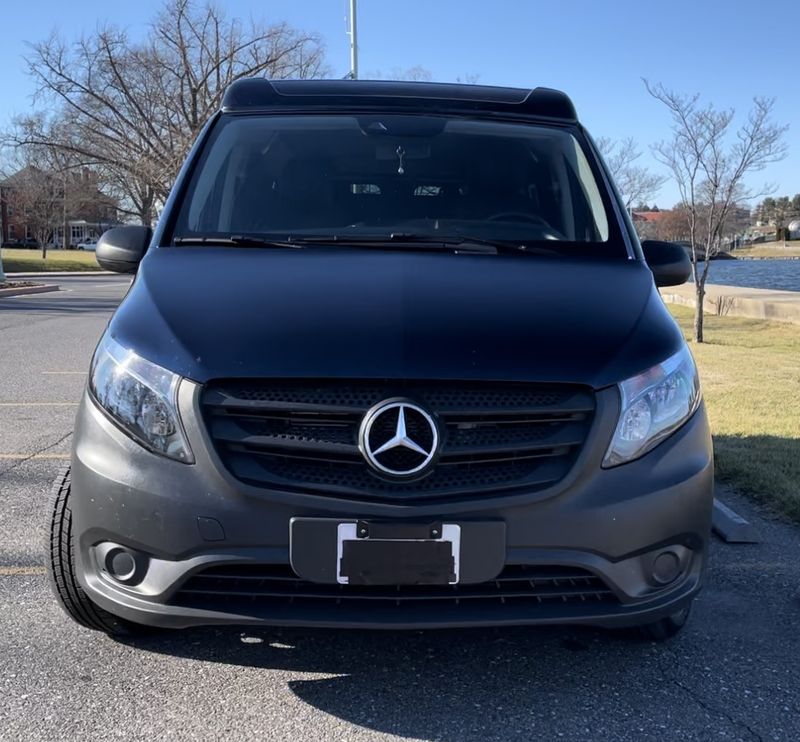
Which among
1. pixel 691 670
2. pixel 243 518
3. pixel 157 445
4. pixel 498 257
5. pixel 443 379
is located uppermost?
pixel 498 257

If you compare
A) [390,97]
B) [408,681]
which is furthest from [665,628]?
[390,97]

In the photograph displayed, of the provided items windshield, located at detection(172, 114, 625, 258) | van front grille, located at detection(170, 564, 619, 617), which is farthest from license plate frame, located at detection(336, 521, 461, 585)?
windshield, located at detection(172, 114, 625, 258)

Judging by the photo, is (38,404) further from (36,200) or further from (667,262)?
(36,200)

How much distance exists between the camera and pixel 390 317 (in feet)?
8.19

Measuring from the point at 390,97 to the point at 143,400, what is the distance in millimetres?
1965

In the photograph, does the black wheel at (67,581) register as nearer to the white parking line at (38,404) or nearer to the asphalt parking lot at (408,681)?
the asphalt parking lot at (408,681)

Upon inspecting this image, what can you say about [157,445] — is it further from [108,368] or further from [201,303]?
[201,303]

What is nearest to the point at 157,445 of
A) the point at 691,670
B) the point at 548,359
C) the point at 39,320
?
the point at 548,359

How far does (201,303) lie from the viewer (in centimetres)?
261

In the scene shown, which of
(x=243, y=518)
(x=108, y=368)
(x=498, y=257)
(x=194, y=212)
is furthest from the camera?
(x=194, y=212)

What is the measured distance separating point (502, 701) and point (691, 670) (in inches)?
25.6

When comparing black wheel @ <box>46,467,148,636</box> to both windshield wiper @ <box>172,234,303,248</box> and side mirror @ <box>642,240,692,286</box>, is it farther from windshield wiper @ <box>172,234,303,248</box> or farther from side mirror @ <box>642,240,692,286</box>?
side mirror @ <box>642,240,692,286</box>

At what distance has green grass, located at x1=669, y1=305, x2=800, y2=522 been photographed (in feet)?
15.9

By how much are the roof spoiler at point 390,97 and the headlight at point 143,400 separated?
1.65 meters
